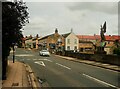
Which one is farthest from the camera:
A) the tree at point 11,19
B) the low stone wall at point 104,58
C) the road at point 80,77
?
the low stone wall at point 104,58

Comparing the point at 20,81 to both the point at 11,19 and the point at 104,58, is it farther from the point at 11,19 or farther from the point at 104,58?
the point at 104,58

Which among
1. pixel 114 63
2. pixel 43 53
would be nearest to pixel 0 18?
pixel 114 63

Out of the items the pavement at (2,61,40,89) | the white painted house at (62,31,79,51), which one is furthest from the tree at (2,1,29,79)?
the white painted house at (62,31,79,51)

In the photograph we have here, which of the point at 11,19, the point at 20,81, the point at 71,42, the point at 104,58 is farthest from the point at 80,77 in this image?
the point at 71,42

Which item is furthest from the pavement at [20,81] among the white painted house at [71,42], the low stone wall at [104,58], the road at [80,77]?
the white painted house at [71,42]

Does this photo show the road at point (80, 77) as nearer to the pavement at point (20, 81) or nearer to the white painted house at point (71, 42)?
the pavement at point (20, 81)

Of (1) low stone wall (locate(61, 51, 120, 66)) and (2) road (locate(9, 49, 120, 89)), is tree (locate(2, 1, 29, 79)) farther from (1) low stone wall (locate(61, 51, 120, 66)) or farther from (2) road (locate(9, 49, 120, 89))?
(1) low stone wall (locate(61, 51, 120, 66))

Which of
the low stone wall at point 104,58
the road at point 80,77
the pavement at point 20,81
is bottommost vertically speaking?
the road at point 80,77

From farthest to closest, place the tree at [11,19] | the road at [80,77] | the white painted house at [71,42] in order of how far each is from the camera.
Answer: the white painted house at [71,42] < the road at [80,77] < the tree at [11,19]

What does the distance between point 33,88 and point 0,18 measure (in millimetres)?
3944

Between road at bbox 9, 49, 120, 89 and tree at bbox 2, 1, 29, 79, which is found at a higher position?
tree at bbox 2, 1, 29, 79

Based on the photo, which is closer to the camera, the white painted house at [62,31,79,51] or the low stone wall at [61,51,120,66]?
the low stone wall at [61,51,120,66]

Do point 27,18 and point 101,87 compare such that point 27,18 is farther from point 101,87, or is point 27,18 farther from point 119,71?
point 119,71

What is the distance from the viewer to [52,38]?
125 meters
